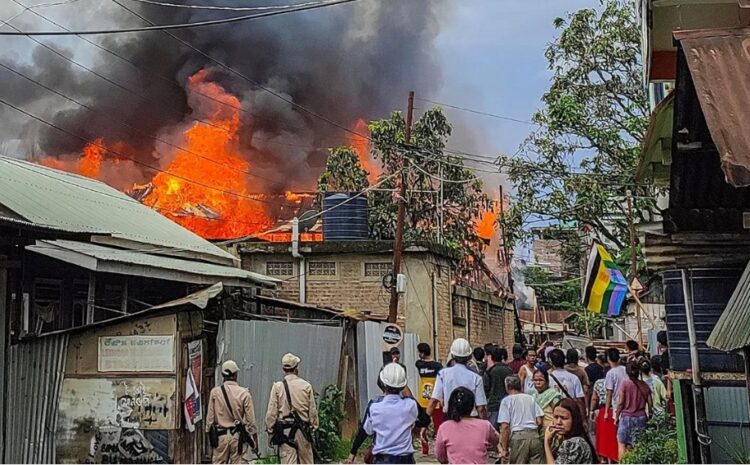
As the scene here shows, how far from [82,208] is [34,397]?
589 centimetres

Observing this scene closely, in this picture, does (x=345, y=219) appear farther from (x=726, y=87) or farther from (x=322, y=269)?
(x=726, y=87)

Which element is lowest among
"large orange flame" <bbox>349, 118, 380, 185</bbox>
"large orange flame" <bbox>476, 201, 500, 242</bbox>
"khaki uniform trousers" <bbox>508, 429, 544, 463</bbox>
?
"khaki uniform trousers" <bbox>508, 429, 544, 463</bbox>

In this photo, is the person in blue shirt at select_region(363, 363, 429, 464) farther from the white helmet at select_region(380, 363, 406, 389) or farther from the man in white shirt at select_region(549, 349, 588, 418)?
the man in white shirt at select_region(549, 349, 588, 418)

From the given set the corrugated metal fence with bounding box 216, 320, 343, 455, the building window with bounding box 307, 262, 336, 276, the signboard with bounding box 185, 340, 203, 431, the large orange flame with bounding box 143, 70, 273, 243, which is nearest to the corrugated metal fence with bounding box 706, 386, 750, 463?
the signboard with bounding box 185, 340, 203, 431

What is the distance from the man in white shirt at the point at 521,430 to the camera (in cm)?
736

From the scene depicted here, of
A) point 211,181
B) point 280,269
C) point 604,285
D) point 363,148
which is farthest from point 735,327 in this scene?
point 363,148

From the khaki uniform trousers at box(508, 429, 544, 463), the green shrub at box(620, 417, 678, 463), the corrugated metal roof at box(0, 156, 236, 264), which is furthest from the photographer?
the corrugated metal roof at box(0, 156, 236, 264)

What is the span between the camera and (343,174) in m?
26.4

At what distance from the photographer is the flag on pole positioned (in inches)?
531

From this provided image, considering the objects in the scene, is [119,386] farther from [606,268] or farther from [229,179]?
[229,179]

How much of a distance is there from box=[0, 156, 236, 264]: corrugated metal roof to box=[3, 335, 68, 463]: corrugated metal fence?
1.86 m

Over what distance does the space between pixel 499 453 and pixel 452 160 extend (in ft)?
59.9

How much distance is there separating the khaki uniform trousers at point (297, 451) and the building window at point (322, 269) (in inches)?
428

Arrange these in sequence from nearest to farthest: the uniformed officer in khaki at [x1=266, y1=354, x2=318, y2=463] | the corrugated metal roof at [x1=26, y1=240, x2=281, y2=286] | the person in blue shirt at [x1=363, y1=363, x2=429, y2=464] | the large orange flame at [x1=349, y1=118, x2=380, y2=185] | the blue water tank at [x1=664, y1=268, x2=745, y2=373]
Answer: the person in blue shirt at [x1=363, y1=363, x2=429, y2=464]
the blue water tank at [x1=664, y1=268, x2=745, y2=373]
the uniformed officer in khaki at [x1=266, y1=354, x2=318, y2=463]
the corrugated metal roof at [x1=26, y1=240, x2=281, y2=286]
the large orange flame at [x1=349, y1=118, x2=380, y2=185]
